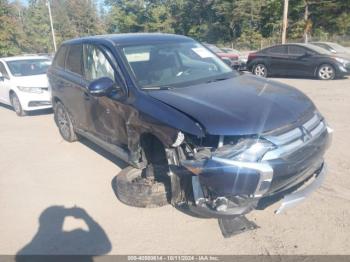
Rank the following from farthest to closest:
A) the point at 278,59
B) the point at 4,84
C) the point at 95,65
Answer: the point at 278,59 < the point at 4,84 < the point at 95,65

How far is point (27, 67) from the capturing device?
403 inches

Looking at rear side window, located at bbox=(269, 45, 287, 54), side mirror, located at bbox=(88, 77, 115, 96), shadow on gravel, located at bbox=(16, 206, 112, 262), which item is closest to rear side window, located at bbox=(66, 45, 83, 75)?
side mirror, located at bbox=(88, 77, 115, 96)

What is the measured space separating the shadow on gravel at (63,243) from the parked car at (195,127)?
63cm

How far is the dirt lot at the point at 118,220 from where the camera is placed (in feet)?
11.2

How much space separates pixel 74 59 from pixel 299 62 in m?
9.90

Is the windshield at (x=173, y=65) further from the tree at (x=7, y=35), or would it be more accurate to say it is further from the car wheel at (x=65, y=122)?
the tree at (x=7, y=35)

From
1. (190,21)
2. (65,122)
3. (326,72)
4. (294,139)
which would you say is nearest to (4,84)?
(65,122)

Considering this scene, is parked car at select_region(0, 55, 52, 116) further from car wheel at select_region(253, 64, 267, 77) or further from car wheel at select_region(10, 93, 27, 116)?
car wheel at select_region(253, 64, 267, 77)

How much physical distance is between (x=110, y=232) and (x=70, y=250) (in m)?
0.44

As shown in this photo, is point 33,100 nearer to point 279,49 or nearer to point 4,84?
point 4,84

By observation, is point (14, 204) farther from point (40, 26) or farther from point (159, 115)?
point (40, 26)

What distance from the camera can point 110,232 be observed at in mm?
3773

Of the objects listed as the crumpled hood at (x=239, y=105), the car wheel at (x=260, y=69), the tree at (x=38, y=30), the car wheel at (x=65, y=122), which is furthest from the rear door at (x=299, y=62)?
the tree at (x=38, y=30)

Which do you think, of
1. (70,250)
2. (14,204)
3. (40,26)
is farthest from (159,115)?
(40,26)
